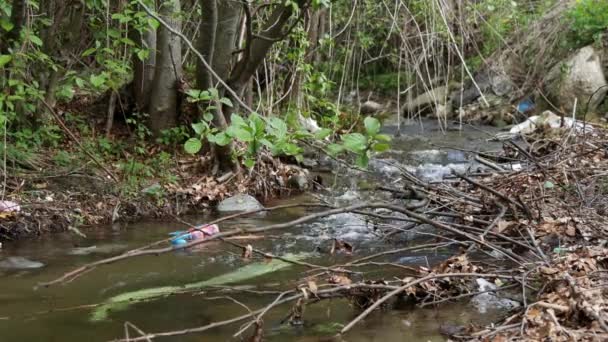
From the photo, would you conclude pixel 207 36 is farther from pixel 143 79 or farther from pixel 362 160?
pixel 362 160

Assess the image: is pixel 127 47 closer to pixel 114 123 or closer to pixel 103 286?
pixel 114 123

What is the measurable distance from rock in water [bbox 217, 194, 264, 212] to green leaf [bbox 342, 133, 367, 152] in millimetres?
3273

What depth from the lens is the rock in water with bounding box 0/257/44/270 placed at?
13.4 ft

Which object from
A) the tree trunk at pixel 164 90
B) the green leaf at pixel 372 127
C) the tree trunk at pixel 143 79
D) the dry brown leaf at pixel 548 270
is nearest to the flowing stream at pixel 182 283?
the dry brown leaf at pixel 548 270

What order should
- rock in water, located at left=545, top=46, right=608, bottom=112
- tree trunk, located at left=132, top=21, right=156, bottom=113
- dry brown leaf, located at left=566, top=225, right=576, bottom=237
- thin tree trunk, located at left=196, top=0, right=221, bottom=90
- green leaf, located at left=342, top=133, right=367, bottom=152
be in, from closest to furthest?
green leaf, located at left=342, top=133, right=367, bottom=152 < dry brown leaf, located at left=566, top=225, right=576, bottom=237 < thin tree trunk, located at left=196, top=0, right=221, bottom=90 < tree trunk, located at left=132, top=21, right=156, bottom=113 < rock in water, located at left=545, top=46, right=608, bottom=112

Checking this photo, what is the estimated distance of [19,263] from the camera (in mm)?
4176

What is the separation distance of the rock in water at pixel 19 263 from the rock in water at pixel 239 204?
1.98 meters

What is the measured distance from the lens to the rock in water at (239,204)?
5.95 meters

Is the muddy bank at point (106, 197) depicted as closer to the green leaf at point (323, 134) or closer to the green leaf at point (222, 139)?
the green leaf at point (222, 139)

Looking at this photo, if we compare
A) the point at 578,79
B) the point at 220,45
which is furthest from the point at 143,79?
the point at 578,79

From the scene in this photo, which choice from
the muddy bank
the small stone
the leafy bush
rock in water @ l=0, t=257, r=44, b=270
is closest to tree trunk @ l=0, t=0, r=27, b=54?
the muddy bank

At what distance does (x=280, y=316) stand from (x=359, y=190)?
3.84m

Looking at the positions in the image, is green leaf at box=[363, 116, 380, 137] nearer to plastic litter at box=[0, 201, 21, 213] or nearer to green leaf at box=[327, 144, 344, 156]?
green leaf at box=[327, 144, 344, 156]

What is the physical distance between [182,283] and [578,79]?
9854 millimetres
